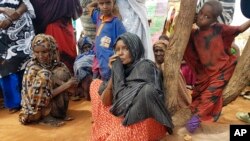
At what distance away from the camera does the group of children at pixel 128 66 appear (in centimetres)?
373

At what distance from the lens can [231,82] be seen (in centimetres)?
369

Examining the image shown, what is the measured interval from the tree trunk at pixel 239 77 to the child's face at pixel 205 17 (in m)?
0.45

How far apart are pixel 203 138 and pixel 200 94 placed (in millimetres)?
544

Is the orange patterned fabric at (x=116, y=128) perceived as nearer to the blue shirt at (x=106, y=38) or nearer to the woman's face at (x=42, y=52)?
the blue shirt at (x=106, y=38)

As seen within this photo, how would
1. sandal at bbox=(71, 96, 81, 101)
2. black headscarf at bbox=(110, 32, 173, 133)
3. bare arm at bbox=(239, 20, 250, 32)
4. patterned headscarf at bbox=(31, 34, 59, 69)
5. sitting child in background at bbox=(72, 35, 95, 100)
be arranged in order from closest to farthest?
black headscarf at bbox=(110, 32, 173, 133), bare arm at bbox=(239, 20, 250, 32), patterned headscarf at bbox=(31, 34, 59, 69), sitting child in background at bbox=(72, 35, 95, 100), sandal at bbox=(71, 96, 81, 101)

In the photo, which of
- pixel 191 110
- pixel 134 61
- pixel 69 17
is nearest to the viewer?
pixel 134 61

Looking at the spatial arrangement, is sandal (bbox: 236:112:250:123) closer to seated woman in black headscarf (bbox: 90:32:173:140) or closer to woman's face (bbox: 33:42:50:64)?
seated woman in black headscarf (bbox: 90:32:173:140)

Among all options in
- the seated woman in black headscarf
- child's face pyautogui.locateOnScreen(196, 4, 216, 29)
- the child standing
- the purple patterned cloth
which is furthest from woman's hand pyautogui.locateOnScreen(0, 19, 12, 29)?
the purple patterned cloth

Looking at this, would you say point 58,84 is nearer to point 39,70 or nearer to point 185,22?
point 39,70

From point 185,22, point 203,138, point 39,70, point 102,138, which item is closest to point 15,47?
point 39,70

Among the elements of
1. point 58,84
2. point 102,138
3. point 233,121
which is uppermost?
point 58,84

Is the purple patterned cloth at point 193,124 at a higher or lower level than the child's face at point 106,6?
lower

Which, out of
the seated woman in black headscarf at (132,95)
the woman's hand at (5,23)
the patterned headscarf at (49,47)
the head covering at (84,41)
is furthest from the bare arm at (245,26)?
the woman's hand at (5,23)

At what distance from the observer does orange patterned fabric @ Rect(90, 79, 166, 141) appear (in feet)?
10.5
